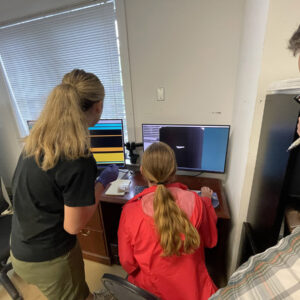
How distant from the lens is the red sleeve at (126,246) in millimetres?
877

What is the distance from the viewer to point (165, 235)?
2.48 feet

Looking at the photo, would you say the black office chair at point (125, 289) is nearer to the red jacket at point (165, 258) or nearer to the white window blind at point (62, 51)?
the red jacket at point (165, 258)

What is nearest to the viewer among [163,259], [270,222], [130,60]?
[270,222]

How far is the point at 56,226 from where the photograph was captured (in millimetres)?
806

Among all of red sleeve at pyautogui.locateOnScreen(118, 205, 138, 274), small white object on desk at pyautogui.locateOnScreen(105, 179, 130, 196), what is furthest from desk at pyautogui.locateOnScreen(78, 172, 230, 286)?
red sleeve at pyautogui.locateOnScreen(118, 205, 138, 274)

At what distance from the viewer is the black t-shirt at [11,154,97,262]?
686 millimetres

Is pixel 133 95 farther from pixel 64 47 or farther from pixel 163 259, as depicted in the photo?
pixel 163 259

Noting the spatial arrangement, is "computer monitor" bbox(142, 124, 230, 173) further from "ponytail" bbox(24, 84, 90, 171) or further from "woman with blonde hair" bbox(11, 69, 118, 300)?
"ponytail" bbox(24, 84, 90, 171)

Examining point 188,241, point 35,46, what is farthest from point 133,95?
point 188,241

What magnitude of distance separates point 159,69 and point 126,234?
1311 millimetres

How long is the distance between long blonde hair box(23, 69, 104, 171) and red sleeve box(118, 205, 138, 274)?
1.31 ft

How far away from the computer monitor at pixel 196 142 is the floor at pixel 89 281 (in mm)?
1080

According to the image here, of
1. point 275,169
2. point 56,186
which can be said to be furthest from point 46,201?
point 275,169

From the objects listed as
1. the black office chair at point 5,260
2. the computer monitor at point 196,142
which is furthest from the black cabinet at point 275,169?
the black office chair at point 5,260
